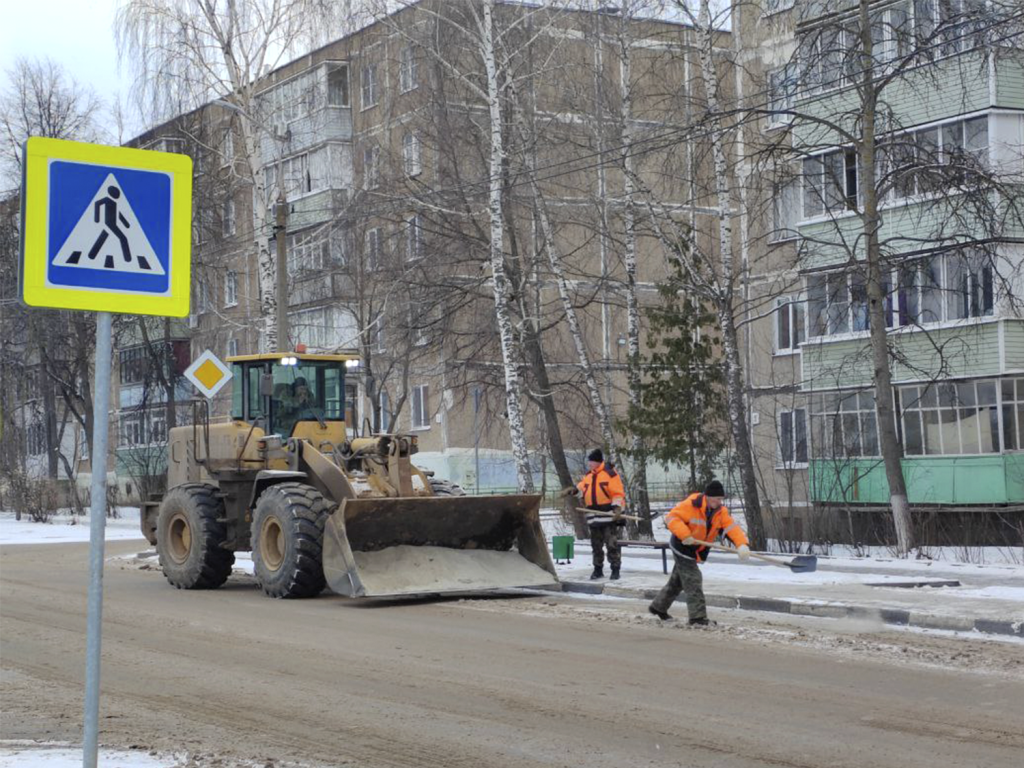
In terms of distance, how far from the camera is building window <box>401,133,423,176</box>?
1293 inches

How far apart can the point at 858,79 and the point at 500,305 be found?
7466 mm

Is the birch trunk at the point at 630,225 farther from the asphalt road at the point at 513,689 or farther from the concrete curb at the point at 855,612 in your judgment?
the asphalt road at the point at 513,689

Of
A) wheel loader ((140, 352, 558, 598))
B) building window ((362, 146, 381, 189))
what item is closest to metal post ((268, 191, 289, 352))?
wheel loader ((140, 352, 558, 598))

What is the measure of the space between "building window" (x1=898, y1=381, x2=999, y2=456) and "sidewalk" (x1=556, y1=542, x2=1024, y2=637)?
8.78 m

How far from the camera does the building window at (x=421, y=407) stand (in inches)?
1823

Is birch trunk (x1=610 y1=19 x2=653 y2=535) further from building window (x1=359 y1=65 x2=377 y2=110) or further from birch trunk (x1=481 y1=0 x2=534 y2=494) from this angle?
building window (x1=359 y1=65 x2=377 y2=110)

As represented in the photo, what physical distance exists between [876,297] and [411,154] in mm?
14902

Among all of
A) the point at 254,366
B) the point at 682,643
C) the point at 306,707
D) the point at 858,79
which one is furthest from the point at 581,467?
the point at 306,707

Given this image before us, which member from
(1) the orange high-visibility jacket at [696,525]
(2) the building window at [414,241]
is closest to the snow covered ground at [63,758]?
(1) the orange high-visibility jacket at [696,525]

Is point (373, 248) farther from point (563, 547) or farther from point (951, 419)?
point (563, 547)

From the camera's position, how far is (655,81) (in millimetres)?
32469

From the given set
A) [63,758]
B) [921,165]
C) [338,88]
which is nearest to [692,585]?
[63,758]

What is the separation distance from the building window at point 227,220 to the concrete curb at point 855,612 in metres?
29.4

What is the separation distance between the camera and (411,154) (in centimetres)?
3488
